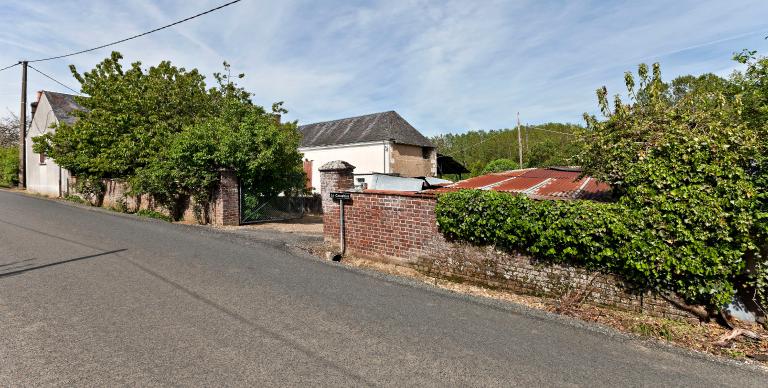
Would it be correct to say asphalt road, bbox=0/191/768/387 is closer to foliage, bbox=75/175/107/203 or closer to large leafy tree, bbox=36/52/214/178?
large leafy tree, bbox=36/52/214/178

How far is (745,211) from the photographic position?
4.64 meters

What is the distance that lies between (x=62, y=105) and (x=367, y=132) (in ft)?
69.4

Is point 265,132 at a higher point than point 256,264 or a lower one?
higher

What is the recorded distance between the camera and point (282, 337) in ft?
14.0

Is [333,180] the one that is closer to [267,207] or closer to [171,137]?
[267,207]

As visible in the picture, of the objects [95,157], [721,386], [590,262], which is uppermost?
[95,157]

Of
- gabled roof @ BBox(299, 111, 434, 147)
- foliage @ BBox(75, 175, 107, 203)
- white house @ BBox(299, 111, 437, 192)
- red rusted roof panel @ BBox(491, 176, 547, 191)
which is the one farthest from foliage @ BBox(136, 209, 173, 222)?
red rusted roof panel @ BBox(491, 176, 547, 191)

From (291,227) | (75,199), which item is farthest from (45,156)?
(291,227)

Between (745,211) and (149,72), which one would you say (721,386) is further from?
(149,72)

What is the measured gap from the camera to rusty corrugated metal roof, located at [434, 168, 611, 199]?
23.8ft

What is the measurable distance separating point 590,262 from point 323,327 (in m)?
3.84

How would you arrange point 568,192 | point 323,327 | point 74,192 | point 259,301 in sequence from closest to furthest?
point 323,327 → point 259,301 → point 568,192 → point 74,192

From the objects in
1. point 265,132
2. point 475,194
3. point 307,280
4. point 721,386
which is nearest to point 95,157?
point 265,132

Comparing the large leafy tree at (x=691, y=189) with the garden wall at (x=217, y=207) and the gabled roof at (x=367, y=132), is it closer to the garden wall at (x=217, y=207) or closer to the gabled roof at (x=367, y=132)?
the garden wall at (x=217, y=207)
